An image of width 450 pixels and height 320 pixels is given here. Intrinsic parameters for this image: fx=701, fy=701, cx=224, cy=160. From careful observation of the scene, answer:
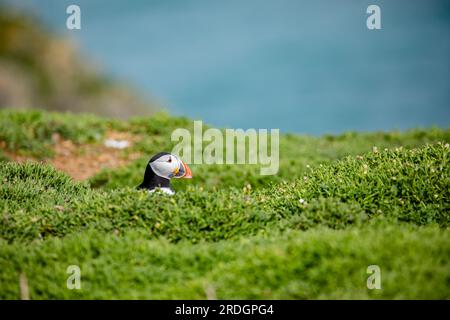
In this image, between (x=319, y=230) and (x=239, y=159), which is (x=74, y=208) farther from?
(x=239, y=159)

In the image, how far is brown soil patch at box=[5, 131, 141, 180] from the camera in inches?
464

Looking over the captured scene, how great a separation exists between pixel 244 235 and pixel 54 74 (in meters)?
26.7

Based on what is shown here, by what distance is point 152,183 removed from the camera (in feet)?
25.7

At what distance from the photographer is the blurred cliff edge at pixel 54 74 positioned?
30.3 m

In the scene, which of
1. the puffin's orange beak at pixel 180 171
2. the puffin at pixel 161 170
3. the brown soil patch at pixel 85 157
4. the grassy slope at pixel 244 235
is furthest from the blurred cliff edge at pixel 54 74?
the grassy slope at pixel 244 235

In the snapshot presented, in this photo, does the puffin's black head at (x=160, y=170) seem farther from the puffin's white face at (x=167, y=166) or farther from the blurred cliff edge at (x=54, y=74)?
the blurred cliff edge at (x=54, y=74)

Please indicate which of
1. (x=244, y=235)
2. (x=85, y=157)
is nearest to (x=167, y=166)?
(x=244, y=235)

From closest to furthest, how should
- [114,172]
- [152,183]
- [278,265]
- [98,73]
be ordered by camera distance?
[278,265] < [152,183] < [114,172] < [98,73]

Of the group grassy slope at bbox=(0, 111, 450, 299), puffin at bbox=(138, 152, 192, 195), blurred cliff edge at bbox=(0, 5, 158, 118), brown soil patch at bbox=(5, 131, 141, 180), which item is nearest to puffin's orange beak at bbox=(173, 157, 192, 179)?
puffin at bbox=(138, 152, 192, 195)

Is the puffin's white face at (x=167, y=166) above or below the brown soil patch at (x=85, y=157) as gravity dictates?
below

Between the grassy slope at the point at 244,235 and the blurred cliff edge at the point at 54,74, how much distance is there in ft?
75.6

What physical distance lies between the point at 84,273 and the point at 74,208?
1064 mm

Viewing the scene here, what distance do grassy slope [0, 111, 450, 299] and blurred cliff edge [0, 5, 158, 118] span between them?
23037 mm
